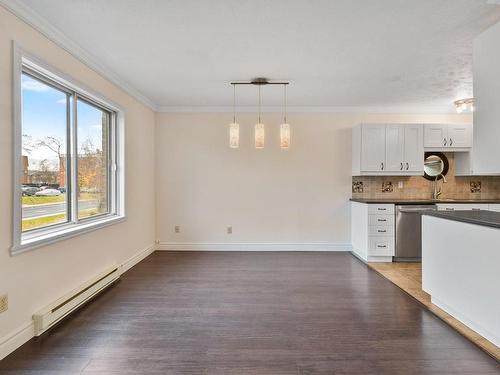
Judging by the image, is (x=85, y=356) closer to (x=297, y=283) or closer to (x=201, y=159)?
(x=297, y=283)

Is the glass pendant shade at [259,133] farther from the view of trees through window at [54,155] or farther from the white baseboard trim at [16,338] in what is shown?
the white baseboard trim at [16,338]

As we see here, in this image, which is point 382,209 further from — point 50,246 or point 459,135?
point 50,246

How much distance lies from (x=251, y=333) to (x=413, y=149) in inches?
163

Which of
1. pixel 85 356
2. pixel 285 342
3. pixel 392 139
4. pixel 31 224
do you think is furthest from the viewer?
pixel 392 139

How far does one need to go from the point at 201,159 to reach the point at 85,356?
3.72 metres

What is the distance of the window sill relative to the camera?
2.36m

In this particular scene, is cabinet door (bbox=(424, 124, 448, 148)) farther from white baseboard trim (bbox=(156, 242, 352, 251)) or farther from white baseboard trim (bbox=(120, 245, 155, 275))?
white baseboard trim (bbox=(120, 245, 155, 275))

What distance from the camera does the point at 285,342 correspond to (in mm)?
2395

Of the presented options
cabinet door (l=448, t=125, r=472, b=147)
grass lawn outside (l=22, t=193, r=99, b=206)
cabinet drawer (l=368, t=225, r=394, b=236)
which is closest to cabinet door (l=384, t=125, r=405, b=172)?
cabinet door (l=448, t=125, r=472, b=147)

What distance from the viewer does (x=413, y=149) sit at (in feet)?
16.8

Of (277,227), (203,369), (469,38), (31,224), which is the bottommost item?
(203,369)

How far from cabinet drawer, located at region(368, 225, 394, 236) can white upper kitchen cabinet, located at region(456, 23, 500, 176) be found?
217 cm

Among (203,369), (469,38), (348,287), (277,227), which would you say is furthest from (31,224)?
(469,38)

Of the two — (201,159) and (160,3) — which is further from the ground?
(160,3)
